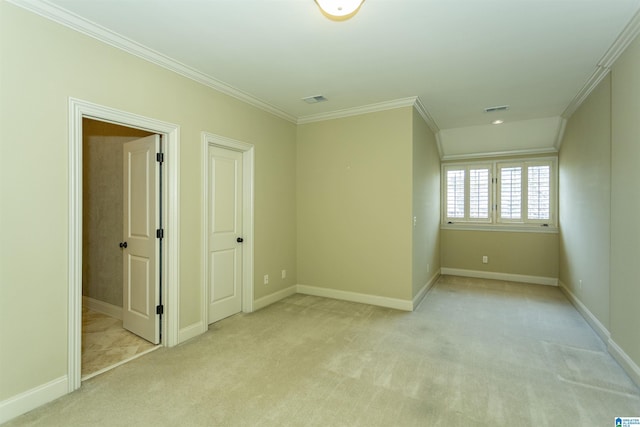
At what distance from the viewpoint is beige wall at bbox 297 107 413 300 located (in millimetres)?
4219

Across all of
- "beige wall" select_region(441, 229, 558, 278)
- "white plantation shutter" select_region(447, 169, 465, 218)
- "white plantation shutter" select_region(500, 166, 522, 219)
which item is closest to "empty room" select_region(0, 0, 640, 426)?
A: "beige wall" select_region(441, 229, 558, 278)

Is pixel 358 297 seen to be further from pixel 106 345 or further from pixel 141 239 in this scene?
pixel 106 345

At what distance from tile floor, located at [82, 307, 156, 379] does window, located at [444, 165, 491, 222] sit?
5.72 metres

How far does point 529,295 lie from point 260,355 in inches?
174

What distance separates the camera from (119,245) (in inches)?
143

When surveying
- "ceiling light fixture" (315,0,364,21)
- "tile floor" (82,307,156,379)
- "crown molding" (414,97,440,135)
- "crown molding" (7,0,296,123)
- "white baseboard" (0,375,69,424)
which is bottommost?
"tile floor" (82,307,156,379)

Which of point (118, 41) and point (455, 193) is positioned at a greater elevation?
point (118, 41)

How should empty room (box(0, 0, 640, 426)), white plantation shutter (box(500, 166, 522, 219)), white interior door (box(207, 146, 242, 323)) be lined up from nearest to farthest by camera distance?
empty room (box(0, 0, 640, 426)) → white interior door (box(207, 146, 242, 323)) → white plantation shutter (box(500, 166, 522, 219))

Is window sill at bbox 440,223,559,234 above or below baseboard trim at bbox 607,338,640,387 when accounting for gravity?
above

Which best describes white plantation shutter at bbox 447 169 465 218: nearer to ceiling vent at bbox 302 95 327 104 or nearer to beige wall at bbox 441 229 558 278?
beige wall at bbox 441 229 558 278

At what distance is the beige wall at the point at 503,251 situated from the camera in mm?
5594

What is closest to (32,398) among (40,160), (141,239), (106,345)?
(106,345)

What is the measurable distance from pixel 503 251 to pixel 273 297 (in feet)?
14.7

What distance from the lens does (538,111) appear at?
15.0 ft
